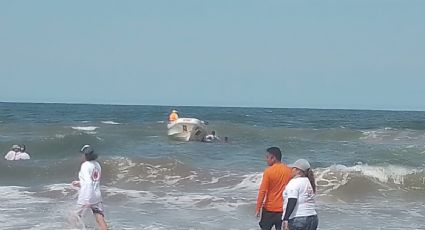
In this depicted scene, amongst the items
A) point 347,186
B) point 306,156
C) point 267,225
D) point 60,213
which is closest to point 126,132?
point 306,156

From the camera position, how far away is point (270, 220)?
319 inches

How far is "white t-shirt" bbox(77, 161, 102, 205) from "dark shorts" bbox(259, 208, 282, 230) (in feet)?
8.77

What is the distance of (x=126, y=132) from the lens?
127ft

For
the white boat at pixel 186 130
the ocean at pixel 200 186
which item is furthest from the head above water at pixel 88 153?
the white boat at pixel 186 130

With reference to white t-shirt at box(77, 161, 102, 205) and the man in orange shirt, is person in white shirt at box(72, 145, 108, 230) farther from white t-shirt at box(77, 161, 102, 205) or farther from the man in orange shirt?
the man in orange shirt

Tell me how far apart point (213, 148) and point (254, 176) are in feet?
31.2

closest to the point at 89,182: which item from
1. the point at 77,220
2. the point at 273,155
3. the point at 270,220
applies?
the point at 77,220

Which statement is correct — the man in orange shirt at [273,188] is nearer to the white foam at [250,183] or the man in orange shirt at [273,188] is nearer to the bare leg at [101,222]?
the bare leg at [101,222]

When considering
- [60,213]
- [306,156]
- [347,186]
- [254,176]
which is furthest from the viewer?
[306,156]

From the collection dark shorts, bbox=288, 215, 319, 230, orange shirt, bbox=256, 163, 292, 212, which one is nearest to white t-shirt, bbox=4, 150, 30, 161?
orange shirt, bbox=256, 163, 292, 212

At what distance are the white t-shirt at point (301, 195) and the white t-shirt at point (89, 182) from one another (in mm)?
3405

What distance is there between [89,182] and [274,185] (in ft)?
9.49

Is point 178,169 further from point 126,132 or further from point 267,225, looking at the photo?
point 126,132

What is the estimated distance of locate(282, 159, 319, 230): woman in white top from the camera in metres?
7.09
